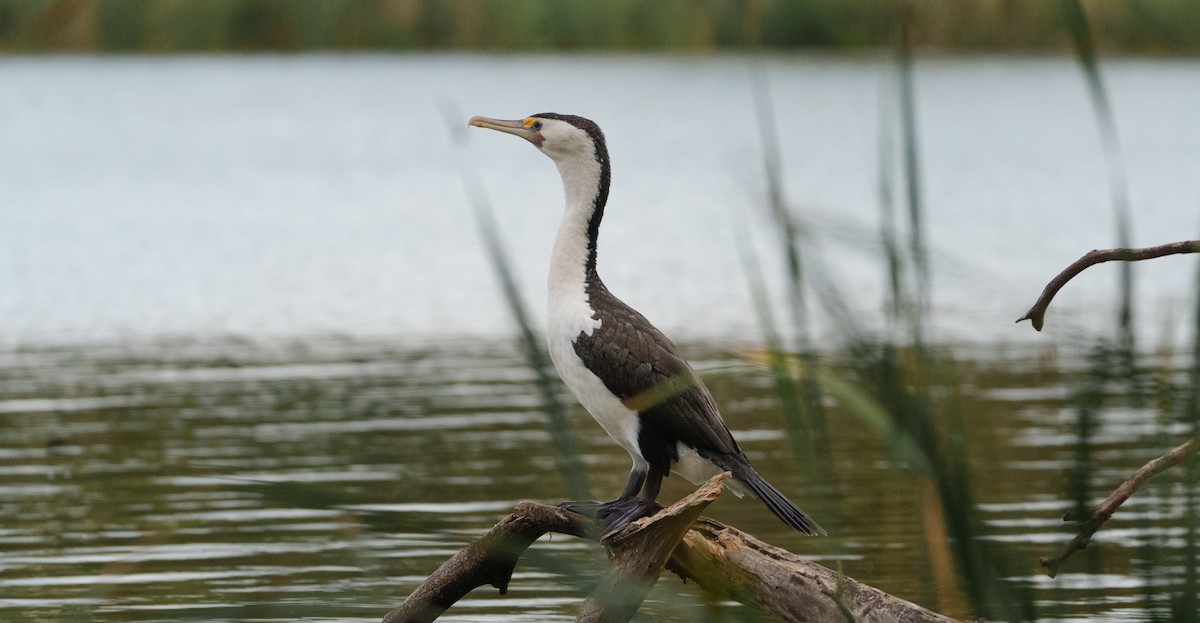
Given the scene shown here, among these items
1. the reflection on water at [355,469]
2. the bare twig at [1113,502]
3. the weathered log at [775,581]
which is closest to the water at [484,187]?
the bare twig at [1113,502]

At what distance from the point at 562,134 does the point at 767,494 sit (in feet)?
3.50

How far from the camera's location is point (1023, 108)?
105 ft

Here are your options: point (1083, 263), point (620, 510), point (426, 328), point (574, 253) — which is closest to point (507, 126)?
point (574, 253)

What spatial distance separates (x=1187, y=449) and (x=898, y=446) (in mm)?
545

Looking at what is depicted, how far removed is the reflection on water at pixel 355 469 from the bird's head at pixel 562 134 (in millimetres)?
962

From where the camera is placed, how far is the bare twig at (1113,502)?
214cm

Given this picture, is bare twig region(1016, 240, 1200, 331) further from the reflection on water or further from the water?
the reflection on water

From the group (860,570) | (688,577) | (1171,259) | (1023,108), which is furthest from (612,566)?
(1023,108)

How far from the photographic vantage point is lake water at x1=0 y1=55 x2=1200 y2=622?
15.9 feet

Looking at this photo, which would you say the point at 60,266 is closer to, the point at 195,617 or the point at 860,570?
the point at 860,570

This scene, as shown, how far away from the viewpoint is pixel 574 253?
4.16m

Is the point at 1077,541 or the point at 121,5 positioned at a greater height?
the point at 1077,541

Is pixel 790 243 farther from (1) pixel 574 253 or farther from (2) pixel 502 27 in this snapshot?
(2) pixel 502 27

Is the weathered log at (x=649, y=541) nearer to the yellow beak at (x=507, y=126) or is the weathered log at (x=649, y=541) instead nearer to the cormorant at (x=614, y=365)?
the cormorant at (x=614, y=365)
